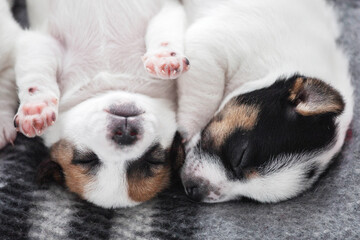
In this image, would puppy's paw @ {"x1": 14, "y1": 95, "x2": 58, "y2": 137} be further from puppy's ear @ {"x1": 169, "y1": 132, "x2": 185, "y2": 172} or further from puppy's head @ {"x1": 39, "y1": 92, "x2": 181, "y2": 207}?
puppy's ear @ {"x1": 169, "y1": 132, "x2": 185, "y2": 172}

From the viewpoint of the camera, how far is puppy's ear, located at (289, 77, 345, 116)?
6.44 feet

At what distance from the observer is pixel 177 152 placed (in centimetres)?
217

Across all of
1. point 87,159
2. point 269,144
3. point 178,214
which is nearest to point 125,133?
point 87,159

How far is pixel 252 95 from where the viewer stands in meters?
2.05

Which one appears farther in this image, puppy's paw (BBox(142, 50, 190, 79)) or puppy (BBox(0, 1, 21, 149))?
puppy (BBox(0, 1, 21, 149))

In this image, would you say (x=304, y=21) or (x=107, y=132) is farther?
(x=304, y=21)

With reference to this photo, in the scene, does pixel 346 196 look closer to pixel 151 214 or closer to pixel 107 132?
pixel 151 214

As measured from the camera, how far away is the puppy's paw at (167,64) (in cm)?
197

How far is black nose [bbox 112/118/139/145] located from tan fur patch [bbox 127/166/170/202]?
187mm

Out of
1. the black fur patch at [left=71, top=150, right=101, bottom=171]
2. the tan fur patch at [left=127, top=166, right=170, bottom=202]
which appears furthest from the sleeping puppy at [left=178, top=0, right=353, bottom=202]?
the black fur patch at [left=71, top=150, right=101, bottom=171]

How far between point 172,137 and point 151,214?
0.36 m

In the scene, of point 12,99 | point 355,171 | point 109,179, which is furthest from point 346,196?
point 12,99

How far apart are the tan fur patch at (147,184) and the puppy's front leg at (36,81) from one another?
1.42ft

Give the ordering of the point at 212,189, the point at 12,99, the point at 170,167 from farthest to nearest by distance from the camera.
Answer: the point at 12,99, the point at 170,167, the point at 212,189
